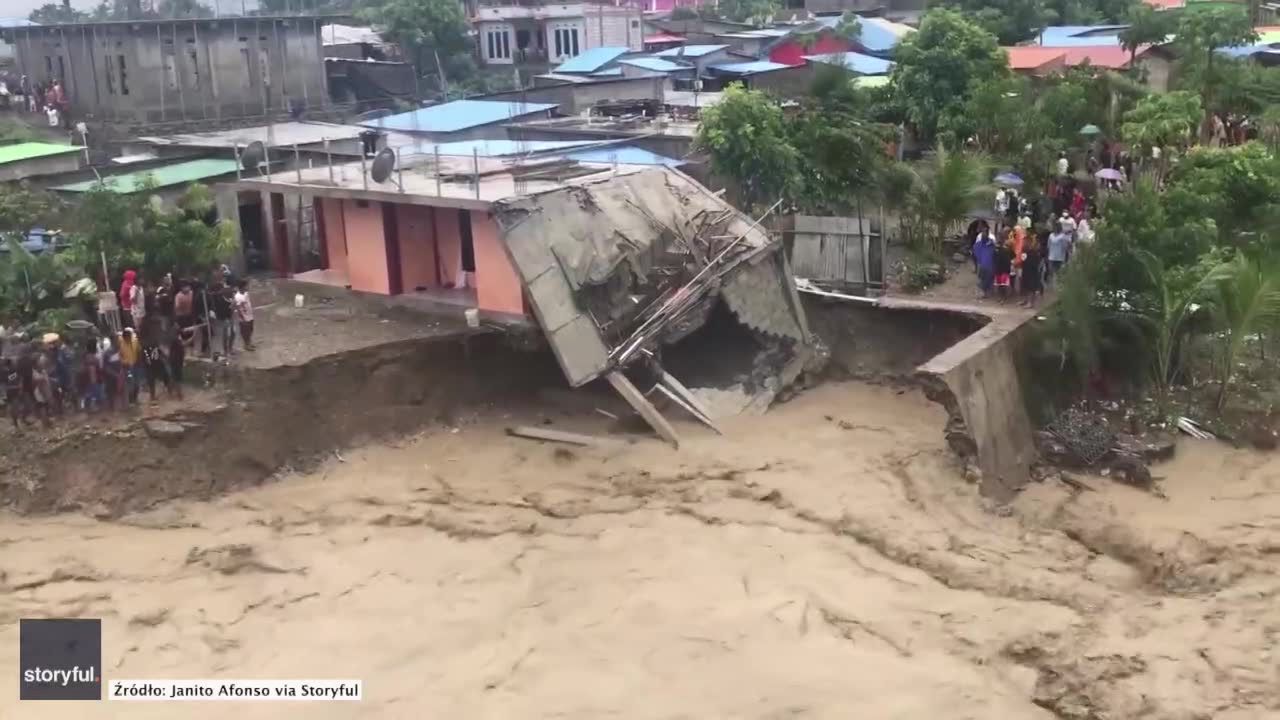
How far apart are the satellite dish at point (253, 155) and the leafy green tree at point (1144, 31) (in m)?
22.3

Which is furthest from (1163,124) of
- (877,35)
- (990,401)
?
(877,35)

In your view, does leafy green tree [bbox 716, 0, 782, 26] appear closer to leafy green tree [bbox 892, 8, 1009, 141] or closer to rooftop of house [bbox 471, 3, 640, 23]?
rooftop of house [bbox 471, 3, 640, 23]

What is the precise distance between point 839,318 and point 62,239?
11480 millimetres

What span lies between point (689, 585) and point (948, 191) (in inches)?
345

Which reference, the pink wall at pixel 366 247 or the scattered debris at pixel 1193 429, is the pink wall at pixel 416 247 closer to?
the pink wall at pixel 366 247

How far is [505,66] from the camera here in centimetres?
4491

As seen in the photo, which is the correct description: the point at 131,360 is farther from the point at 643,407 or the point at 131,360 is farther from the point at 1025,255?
the point at 1025,255

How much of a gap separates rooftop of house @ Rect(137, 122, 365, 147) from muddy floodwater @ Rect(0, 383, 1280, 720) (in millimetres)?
9746

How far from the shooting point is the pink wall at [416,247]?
696 inches

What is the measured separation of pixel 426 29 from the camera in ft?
136

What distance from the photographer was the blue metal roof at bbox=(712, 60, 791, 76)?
103ft

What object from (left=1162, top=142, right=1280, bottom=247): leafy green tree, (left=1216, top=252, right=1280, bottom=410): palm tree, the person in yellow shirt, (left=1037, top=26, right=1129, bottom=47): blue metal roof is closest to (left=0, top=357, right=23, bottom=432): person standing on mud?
the person in yellow shirt

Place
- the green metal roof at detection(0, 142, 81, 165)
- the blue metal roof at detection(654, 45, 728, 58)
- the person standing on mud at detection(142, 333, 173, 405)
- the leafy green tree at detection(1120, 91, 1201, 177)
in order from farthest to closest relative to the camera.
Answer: the blue metal roof at detection(654, 45, 728, 58)
the green metal roof at detection(0, 142, 81, 165)
the leafy green tree at detection(1120, 91, 1201, 177)
the person standing on mud at detection(142, 333, 173, 405)

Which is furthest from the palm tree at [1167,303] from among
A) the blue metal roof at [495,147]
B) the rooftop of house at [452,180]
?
the blue metal roof at [495,147]
